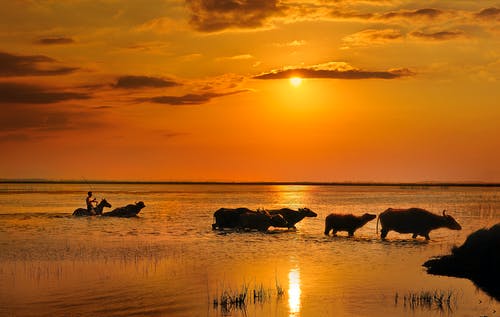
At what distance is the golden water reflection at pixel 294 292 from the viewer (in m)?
15.7

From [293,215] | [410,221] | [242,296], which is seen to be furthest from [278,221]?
[242,296]

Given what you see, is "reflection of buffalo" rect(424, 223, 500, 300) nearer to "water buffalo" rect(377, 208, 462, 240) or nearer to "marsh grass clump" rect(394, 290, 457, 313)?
"marsh grass clump" rect(394, 290, 457, 313)

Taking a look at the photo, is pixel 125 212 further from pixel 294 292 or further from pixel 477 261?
pixel 294 292

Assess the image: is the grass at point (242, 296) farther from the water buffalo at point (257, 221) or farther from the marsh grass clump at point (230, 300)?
the water buffalo at point (257, 221)

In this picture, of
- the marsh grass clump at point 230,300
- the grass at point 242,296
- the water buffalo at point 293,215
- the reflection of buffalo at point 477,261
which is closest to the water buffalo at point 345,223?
the water buffalo at point 293,215

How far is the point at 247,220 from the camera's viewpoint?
37656 mm

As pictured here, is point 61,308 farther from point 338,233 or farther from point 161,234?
point 338,233

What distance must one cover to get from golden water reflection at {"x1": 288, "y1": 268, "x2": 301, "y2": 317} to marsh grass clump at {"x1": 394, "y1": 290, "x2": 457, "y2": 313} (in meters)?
2.47

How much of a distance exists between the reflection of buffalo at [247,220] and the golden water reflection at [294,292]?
1559cm

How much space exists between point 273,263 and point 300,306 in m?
7.51

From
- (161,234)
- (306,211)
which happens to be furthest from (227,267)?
(306,211)

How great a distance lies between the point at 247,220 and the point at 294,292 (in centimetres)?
1984

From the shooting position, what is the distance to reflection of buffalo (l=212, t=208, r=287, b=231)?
123 ft

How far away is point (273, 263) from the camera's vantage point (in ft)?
77.4
